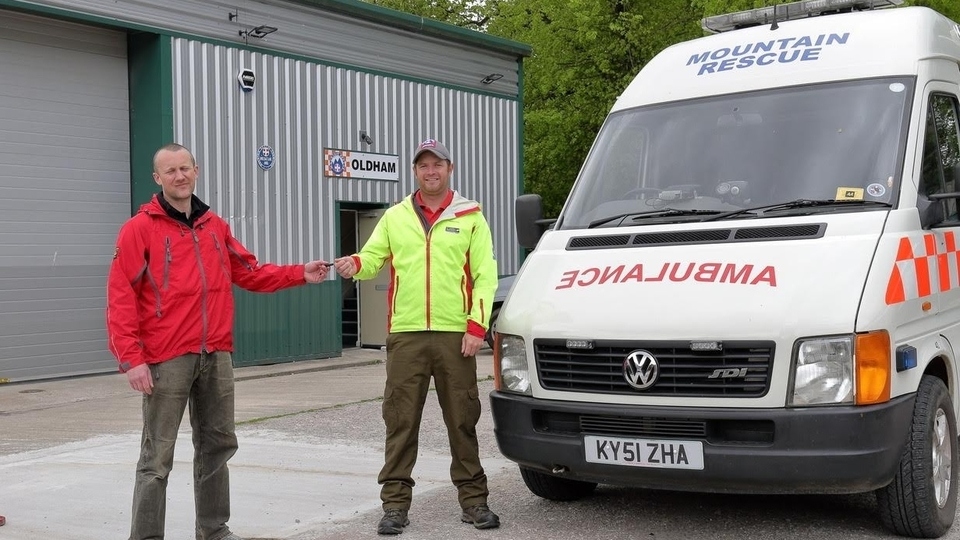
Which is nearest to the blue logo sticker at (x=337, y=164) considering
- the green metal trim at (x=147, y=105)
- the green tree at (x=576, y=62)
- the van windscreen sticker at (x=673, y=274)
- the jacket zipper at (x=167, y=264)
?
the green metal trim at (x=147, y=105)

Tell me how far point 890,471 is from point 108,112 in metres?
11.6

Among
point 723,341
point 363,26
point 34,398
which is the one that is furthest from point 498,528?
point 363,26

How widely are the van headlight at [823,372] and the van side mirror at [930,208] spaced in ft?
3.55

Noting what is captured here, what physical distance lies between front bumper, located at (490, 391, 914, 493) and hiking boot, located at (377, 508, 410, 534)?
99 cm

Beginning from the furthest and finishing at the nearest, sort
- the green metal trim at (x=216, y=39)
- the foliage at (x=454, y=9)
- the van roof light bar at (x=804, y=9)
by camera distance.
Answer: the foliage at (x=454, y=9) < the green metal trim at (x=216, y=39) < the van roof light bar at (x=804, y=9)

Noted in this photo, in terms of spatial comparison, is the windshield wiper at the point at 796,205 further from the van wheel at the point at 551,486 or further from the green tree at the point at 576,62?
the green tree at the point at 576,62

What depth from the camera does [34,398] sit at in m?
11.7

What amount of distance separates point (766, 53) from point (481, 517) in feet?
10.1

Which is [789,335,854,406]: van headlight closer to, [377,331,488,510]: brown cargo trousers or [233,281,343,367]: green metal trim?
[377,331,488,510]: brown cargo trousers

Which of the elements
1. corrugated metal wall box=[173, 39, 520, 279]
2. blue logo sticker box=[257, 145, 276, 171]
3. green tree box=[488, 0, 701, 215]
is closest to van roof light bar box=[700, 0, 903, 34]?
corrugated metal wall box=[173, 39, 520, 279]

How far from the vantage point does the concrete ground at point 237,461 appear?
6059 millimetres

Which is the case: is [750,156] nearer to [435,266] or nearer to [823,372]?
[823,372]

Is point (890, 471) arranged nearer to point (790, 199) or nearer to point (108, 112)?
point (790, 199)

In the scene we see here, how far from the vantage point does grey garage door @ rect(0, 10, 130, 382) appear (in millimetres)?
12914
